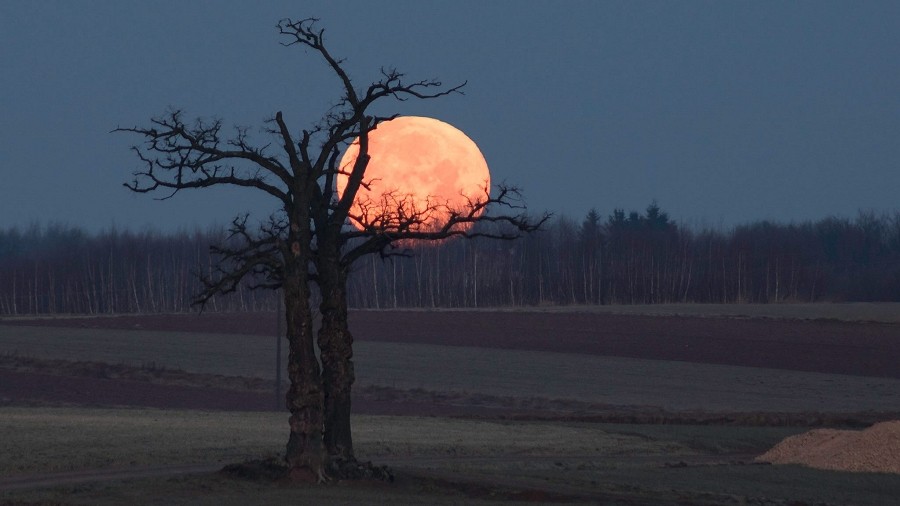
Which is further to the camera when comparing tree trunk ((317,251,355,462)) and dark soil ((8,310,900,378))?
dark soil ((8,310,900,378))

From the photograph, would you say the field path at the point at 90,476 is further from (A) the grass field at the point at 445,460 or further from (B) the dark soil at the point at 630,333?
(B) the dark soil at the point at 630,333

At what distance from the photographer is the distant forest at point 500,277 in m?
123

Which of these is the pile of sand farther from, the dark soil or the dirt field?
the dark soil

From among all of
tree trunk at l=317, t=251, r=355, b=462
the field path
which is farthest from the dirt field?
tree trunk at l=317, t=251, r=355, b=462

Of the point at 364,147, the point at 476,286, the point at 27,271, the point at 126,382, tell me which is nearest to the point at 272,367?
the point at 126,382

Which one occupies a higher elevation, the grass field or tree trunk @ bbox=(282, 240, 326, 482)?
tree trunk @ bbox=(282, 240, 326, 482)

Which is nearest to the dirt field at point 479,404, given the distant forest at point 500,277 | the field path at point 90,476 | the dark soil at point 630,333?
the field path at point 90,476

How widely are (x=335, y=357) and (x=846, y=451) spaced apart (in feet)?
45.7

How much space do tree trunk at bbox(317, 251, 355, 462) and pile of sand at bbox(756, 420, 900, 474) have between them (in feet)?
41.9

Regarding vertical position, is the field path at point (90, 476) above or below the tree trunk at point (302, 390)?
below

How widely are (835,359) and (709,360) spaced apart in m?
6.47

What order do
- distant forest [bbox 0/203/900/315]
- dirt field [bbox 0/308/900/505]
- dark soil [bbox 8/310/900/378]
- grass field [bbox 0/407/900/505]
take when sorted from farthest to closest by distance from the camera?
distant forest [bbox 0/203/900/315] < dark soil [bbox 8/310/900/378] < dirt field [bbox 0/308/900/505] < grass field [bbox 0/407/900/505]

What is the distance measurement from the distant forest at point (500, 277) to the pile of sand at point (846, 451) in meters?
85.3

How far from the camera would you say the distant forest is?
403ft
